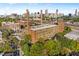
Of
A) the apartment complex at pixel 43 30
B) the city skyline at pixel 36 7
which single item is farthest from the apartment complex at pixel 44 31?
the city skyline at pixel 36 7

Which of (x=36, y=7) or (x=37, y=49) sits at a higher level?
(x=36, y=7)

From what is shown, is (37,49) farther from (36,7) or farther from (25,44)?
(36,7)

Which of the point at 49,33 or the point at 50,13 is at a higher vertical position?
the point at 50,13

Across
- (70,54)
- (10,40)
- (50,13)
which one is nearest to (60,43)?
(70,54)

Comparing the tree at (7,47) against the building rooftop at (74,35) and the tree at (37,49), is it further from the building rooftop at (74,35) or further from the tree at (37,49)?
the building rooftop at (74,35)

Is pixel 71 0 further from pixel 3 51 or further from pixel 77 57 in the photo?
pixel 3 51

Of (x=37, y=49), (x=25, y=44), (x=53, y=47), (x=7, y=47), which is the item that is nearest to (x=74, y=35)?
(x=53, y=47)

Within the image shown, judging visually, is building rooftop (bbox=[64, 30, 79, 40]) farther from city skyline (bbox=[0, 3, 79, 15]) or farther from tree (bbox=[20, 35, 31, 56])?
tree (bbox=[20, 35, 31, 56])

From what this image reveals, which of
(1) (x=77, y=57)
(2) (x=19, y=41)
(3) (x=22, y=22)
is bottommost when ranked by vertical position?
(1) (x=77, y=57)
